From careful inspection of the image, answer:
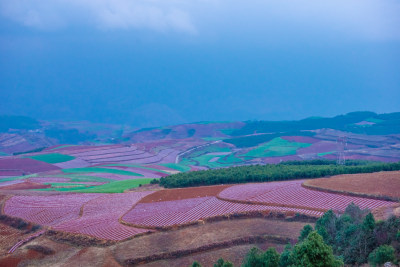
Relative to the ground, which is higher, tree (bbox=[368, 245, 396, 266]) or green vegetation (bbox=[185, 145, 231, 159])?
green vegetation (bbox=[185, 145, 231, 159])

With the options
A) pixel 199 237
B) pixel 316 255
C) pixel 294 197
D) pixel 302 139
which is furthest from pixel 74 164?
pixel 316 255

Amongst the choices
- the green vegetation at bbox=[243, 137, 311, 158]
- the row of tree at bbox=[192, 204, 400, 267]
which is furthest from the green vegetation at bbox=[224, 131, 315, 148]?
the row of tree at bbox=[192, 204, 400, 267]

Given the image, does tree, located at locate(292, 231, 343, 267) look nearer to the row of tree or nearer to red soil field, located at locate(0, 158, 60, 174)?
the row of tree

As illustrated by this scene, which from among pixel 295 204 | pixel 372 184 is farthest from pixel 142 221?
pixel 372 184

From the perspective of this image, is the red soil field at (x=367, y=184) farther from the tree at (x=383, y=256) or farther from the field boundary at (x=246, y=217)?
the tree at (x=383, y=256)

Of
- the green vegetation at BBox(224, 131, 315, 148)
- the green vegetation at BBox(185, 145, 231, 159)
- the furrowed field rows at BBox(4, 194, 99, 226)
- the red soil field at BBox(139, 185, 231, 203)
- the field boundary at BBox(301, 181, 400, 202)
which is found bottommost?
the furrowed field rows at BBox(4, 194, 99, 226)

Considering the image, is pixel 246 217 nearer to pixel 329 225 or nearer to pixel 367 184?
pixel 329 225

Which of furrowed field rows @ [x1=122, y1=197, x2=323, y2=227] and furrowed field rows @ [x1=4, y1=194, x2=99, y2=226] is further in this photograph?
furrowed field rows @ [x1=4, y1=194, x2=99, y2=226]

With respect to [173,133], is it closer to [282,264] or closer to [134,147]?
[134,147]
